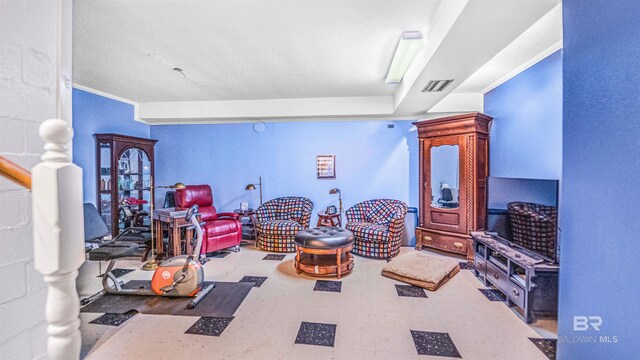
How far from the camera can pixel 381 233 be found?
3990 mm

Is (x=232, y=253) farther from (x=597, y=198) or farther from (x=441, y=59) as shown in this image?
(x=597, y=198)

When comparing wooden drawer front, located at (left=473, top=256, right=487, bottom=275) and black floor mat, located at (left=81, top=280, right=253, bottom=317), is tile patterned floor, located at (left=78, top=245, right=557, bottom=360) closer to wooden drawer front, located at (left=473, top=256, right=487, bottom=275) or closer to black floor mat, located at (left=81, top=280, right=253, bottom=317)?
black floor mat, located at (left=81, top=280, right=253, bottom=317)

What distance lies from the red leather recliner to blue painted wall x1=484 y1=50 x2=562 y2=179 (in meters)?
4.07

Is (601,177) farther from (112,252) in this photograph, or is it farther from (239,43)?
(112,252)

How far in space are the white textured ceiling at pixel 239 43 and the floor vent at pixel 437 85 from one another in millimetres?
605

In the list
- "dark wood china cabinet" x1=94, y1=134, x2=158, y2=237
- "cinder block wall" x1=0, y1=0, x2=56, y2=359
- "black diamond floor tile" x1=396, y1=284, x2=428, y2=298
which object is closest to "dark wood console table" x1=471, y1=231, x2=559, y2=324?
"black diamond floor tile" x1=396, y1=284, x2=428, y2=298

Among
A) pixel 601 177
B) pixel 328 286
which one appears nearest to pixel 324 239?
pixel 328 286

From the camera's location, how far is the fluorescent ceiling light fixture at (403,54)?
254 cm

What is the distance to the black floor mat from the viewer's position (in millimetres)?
2559

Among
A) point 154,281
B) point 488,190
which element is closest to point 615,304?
point 488,190

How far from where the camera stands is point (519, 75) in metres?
3.47

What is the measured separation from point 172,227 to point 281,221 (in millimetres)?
1600

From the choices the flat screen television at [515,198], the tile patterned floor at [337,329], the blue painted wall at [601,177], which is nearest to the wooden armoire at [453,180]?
the flat screen television at [515,198]

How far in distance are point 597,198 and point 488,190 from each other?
199cm
